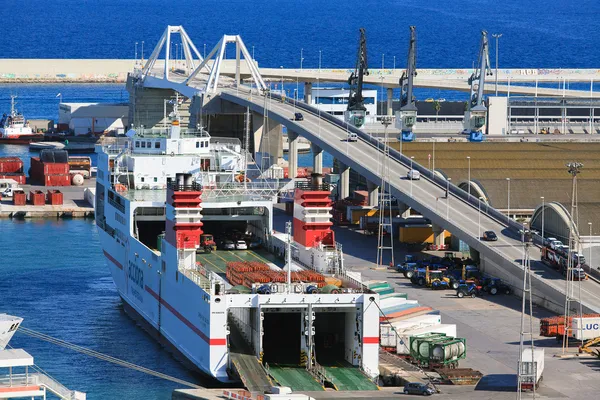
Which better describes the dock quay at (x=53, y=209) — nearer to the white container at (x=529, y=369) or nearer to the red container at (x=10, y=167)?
the red container at (x=10, y=167)

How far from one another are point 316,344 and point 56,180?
250 ft

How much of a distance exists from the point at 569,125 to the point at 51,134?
62821mm

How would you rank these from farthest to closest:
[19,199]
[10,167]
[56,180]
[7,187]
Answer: [10,167]
[56,180]
[7,187]
[19,199]

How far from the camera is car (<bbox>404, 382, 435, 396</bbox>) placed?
62219 millimetres

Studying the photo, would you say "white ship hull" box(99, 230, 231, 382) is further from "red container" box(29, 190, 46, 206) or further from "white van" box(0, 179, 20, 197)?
"white van" box(0, 179, 20, 197)

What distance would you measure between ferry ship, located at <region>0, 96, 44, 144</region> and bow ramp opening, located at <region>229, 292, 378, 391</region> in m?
118

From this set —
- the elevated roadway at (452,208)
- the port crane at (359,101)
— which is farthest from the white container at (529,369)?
the port crane at (359,101)

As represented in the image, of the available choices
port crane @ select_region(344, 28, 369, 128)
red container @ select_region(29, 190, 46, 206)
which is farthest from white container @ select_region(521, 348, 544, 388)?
port crane @ select_region(344, 28, 369, 128)

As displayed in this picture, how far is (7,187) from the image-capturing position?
13388 centimetres

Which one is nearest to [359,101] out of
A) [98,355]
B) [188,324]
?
[98,355]

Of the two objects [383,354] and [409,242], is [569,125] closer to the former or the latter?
[409,242]

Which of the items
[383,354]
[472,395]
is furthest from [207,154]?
[472,395]

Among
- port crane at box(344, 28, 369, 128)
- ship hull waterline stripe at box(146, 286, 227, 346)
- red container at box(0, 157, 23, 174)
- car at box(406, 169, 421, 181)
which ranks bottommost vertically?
ship hull waterline stripe at box(146, 286, 227, 346)

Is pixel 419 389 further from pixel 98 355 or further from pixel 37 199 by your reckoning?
pixel 37 199
